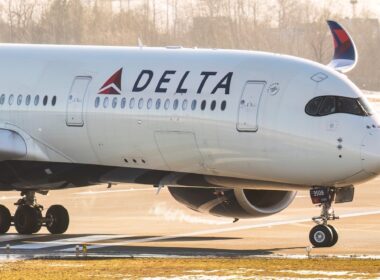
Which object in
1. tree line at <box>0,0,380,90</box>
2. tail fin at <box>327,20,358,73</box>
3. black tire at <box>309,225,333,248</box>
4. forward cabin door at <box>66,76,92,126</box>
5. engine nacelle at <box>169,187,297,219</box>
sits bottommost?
black tire at <box>309,225,333,248</box>

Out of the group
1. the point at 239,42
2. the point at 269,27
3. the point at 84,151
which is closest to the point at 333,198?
the point at 84,151

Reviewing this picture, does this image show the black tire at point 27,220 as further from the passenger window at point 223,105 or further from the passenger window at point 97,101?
the passenger window at point 223,105

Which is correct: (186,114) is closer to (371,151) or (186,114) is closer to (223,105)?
(223,105)

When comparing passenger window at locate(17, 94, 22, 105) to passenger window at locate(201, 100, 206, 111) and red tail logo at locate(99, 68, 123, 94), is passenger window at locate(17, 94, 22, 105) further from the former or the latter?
passenger window at locate(201, 100, 206, 111)

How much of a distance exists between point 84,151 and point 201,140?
332cm

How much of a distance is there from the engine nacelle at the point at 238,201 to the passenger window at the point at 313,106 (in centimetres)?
372

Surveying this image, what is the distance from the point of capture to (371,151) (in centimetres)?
3312

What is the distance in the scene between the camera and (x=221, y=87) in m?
35.0

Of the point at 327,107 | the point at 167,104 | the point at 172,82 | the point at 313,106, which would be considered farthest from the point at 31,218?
the point at 327,107

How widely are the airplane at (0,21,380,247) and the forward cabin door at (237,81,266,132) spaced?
21 millimetres

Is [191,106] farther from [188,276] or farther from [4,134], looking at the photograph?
[188,276]

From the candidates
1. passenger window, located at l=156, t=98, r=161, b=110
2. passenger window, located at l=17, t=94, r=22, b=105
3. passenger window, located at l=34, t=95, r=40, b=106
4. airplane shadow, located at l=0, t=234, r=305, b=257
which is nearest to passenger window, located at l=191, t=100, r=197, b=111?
passenger window, located at l=156, t=98, r=161, b=110

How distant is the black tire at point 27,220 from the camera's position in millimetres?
39375

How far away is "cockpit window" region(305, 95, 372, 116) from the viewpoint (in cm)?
3378
